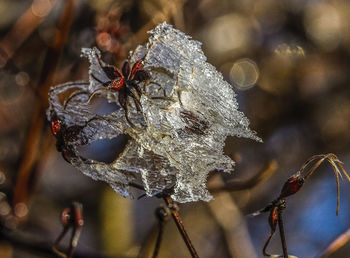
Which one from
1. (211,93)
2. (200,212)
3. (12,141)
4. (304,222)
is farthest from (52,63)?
(304,222)

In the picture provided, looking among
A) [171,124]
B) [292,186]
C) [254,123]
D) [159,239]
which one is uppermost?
[171,124]

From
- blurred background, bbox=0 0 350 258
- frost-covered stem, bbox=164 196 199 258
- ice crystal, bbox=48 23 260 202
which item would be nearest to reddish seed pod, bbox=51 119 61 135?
ice crystal, bbox=48 23 260 202

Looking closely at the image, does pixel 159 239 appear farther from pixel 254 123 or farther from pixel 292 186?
pixel 254 123

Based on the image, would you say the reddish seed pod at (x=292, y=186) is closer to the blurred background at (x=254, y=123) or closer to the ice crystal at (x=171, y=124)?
the ice crystal at (x=171, y=124)

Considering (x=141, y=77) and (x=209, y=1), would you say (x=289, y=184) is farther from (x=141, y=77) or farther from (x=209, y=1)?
(x=209, y=1)

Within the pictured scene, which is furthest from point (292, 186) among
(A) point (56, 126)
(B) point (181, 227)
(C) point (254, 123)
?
(C) point (254, 123)

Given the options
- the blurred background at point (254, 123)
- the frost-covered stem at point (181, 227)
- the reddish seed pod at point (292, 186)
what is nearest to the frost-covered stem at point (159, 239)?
the frost-covered stem at point (181, 227)

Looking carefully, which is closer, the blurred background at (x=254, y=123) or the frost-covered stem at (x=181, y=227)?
the frost-covered stem at (x=181, y=227)

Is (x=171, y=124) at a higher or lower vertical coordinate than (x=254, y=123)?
higher
